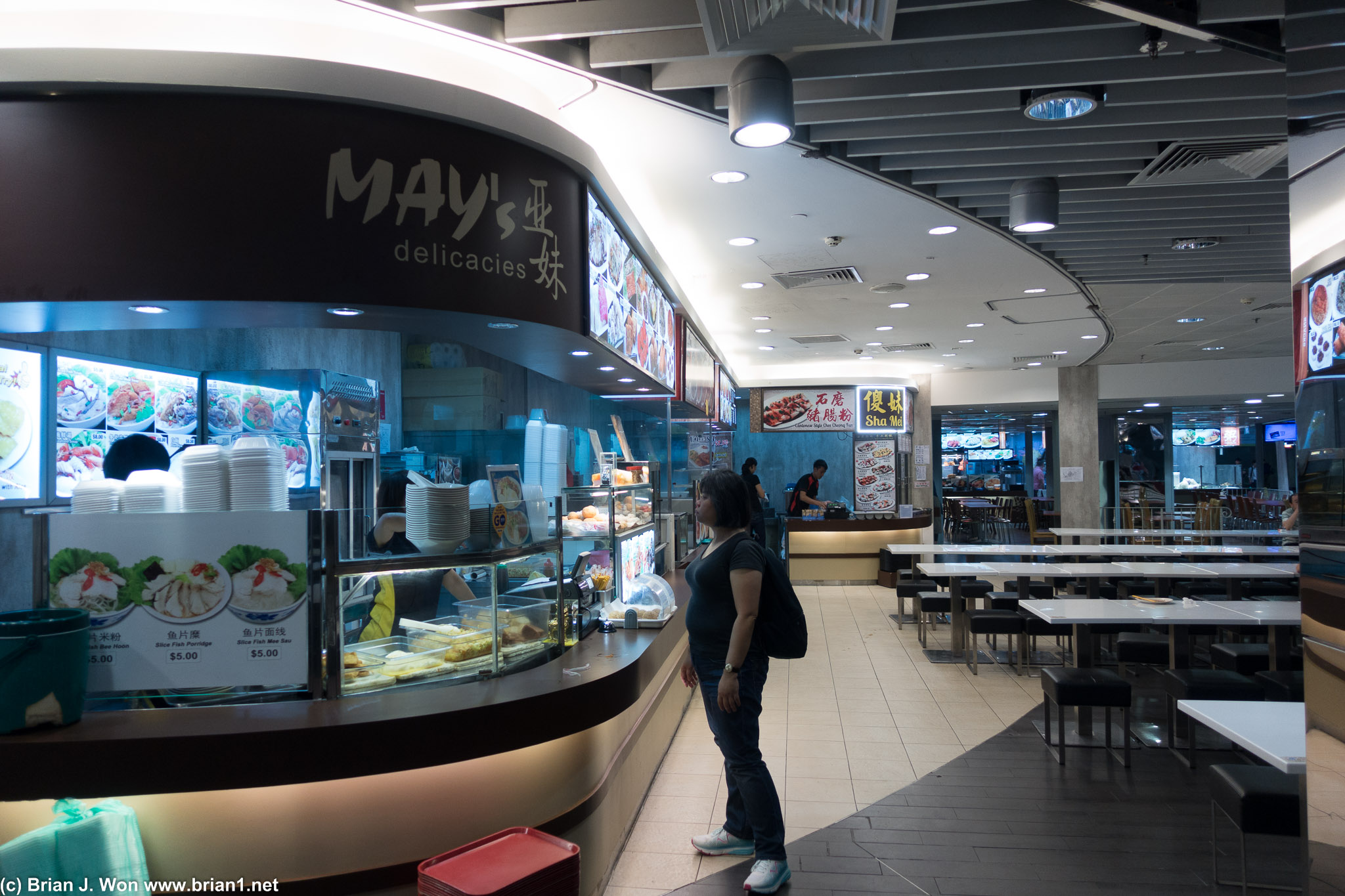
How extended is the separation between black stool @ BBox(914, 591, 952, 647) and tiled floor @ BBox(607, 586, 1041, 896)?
0.21 meters

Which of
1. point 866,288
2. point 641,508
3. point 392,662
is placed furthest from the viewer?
point 866,288

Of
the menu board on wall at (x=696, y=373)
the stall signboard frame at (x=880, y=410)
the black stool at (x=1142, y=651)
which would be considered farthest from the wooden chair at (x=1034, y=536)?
the black stool at (x=1142, y=651)

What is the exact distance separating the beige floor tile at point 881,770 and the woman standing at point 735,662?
3.93ft

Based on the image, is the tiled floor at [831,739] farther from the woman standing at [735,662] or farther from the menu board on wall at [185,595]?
the menu board on wall at [185,595]

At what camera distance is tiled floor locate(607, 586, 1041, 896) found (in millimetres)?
3562

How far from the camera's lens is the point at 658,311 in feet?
17.7

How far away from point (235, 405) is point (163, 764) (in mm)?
2461

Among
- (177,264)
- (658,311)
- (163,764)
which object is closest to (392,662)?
(163,764)

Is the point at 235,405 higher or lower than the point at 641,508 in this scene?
higher

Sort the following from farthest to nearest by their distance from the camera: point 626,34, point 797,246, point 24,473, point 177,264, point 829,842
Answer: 1. point 797,246
2. point 829,842
3. point 24,473
4. point 626,34
5. point 177,264

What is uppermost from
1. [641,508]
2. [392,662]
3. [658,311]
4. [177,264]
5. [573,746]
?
[658,311]

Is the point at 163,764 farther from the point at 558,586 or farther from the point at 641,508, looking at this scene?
the point at 641,508

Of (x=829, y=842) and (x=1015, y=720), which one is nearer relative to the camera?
(x=829, y=842)

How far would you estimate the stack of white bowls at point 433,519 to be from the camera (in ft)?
8.95
